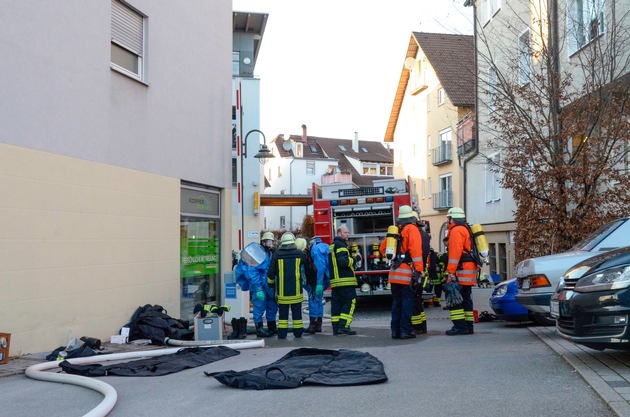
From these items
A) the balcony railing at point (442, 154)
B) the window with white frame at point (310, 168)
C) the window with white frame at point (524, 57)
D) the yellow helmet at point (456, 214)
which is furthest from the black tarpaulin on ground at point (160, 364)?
the window with white frame at point (310, 168)

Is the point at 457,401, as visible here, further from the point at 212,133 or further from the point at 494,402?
the point at 212,133

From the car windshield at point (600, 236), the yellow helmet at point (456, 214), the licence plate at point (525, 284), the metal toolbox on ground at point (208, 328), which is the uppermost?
the yellow helmet at point (456, 214)

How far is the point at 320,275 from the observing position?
12039mm

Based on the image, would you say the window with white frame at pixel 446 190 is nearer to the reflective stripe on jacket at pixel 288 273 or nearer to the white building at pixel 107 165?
the white building at pixel 107 165

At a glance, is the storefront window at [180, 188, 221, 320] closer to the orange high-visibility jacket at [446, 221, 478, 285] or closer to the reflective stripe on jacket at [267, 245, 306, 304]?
the reflective stripe on jacket at [267, 245, 306, 304]

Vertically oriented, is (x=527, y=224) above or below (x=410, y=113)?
below

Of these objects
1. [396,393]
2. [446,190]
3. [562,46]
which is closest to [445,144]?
[446,190]

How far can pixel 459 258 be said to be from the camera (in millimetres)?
10562

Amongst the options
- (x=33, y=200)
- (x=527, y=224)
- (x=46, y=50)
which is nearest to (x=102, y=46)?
(x=46, y=50)

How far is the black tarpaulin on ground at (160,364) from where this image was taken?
7.96m

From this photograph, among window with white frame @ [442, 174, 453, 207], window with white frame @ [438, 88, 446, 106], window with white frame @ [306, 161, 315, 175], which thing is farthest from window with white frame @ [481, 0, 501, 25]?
window with white frame @ [306, 161, 315, 175]

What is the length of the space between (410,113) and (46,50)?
122ft

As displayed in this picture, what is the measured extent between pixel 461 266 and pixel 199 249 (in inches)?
228

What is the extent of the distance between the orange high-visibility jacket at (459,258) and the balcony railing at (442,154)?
89.3ft
